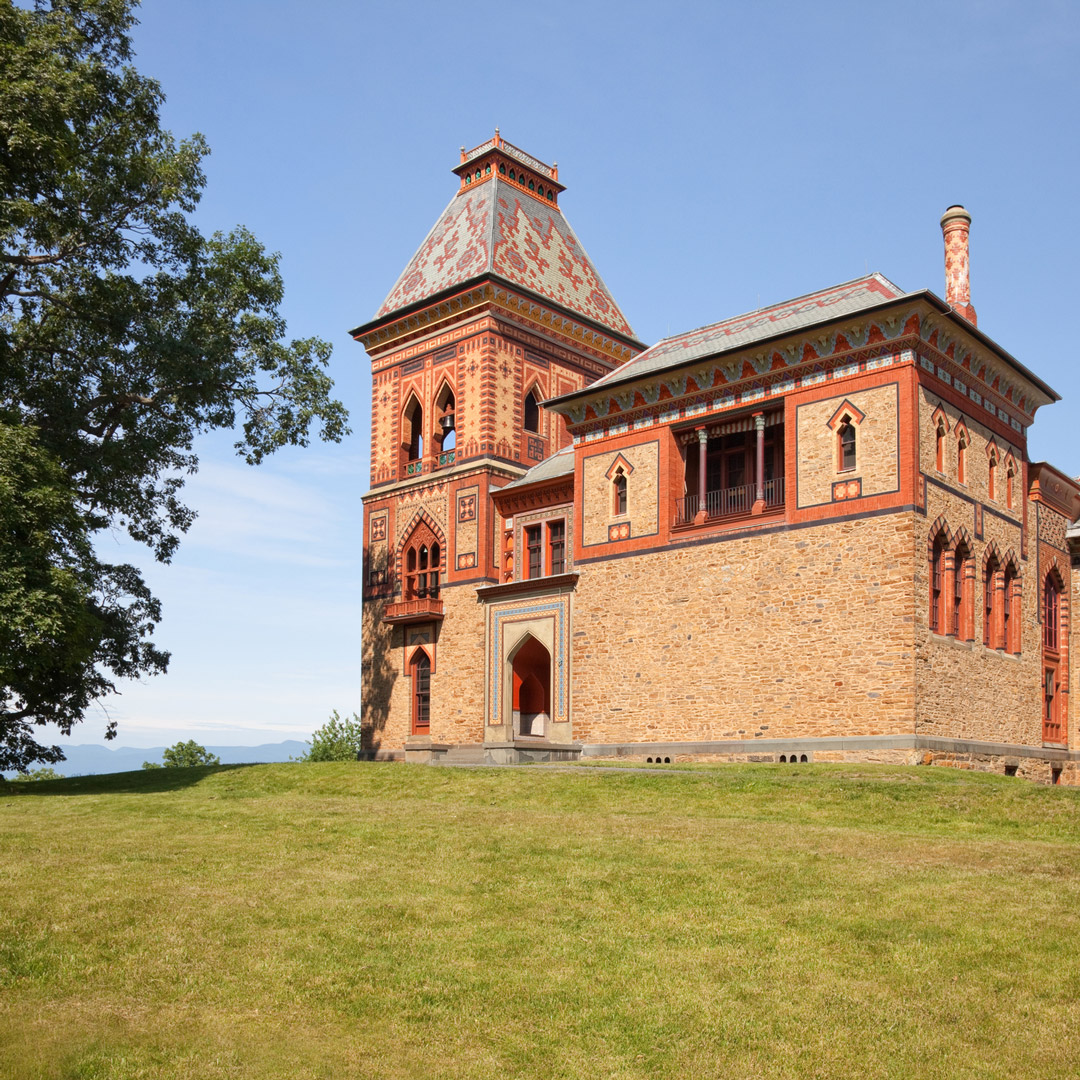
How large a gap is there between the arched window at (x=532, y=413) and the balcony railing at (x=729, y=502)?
34.4 feet

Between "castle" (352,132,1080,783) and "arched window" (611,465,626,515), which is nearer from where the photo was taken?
"castle" (352,132,1080,783)

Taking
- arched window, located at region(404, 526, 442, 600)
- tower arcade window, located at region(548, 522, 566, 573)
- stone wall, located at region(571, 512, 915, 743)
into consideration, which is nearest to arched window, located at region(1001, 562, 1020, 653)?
stone wall, located at region(571, 512, 915, 743)

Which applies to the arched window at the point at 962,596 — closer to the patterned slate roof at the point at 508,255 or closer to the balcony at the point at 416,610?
the balcony at the point at 416,610

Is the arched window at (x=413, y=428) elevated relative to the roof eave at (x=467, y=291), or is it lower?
lower

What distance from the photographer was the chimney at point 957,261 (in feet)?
104

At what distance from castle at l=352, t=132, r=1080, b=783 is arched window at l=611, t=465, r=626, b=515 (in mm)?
66

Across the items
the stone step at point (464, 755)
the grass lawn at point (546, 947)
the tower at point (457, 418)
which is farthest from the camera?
the tower at point (457, 418)

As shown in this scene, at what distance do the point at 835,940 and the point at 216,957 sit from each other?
5.53 meters

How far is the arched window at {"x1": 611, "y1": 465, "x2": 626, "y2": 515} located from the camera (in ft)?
109

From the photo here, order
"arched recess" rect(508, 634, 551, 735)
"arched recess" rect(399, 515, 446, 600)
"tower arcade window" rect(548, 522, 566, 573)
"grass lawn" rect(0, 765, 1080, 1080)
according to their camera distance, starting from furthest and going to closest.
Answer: "arched recess" rect(399, 515, 446, 600) < "tower arcade window" rect(548, 522, 566, 573) < "arched recess" rect(508, 634, 551, 735) < "grass lawn" rect(0, 765, 1080, 1080)

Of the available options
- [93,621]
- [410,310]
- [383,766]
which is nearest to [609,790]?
[383,766]

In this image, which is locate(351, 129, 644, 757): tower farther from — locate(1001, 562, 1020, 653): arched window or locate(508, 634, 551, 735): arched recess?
locate(1001, 562, 1020, 653): arched window

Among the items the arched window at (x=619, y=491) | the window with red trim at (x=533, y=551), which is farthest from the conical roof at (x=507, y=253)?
the arched window at (x=619, y=491)

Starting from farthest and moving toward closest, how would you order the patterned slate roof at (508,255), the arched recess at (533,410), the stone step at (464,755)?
the patterned slate roof at (508,255) → the arched recess at (533,410) → the stone step at (464,755)
